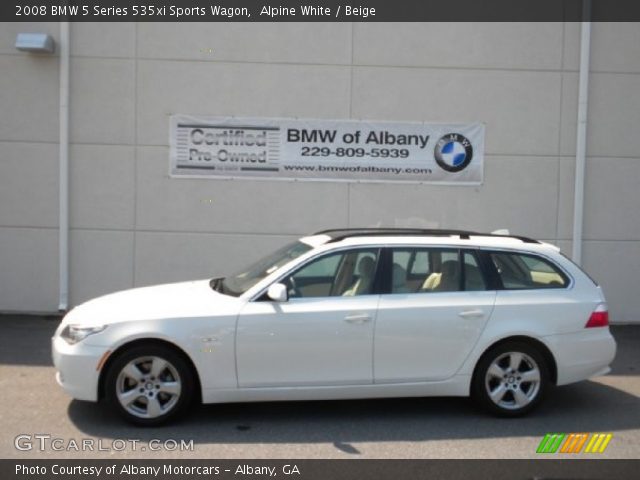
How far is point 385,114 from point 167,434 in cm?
624

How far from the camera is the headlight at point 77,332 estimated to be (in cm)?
553

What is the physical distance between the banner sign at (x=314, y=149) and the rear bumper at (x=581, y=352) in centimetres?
460

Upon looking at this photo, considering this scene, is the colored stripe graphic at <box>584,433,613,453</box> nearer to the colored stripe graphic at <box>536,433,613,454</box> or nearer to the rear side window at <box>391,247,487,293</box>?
the colored stripe graphic at <box>536,433,613,454</box>

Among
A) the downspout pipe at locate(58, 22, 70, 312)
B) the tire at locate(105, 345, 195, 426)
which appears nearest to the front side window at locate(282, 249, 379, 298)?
the tire at locate(105, 345, 195, 426)

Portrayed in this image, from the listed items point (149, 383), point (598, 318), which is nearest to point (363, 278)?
point (149, 383)

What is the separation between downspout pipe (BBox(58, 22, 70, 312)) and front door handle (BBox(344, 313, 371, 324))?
587 centimetres

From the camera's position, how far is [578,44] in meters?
10.3

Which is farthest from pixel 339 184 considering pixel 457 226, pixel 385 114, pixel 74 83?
pixel 74 83

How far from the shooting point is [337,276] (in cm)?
598

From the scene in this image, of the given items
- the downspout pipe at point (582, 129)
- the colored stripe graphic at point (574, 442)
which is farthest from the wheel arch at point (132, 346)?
the downspout pipe at point (582, 129)

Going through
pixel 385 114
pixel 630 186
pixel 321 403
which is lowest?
pixel 321 403
